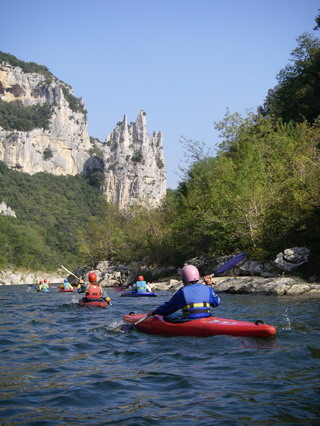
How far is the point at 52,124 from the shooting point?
134 meters

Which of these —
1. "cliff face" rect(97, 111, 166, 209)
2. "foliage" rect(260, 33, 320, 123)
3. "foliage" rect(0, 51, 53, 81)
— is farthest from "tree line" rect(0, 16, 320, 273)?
"foliage" rect(0, 51, 53, 81)

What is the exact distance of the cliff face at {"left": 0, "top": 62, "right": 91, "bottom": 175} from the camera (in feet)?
422

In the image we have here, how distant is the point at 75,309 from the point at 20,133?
112415 millimetres

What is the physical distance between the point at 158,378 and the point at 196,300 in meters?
2.73

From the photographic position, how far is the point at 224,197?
27312mm

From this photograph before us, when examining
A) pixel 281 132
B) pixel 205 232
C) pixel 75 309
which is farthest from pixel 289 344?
pixel 281 132

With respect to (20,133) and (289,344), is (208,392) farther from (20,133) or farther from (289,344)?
(20,133)

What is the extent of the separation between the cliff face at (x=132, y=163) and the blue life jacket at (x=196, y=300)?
11757 centimetres

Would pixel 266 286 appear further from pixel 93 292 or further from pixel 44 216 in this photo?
pixel 44 216

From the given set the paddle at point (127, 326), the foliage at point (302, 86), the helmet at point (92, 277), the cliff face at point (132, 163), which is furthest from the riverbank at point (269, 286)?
the cliff face at point (132, 163)

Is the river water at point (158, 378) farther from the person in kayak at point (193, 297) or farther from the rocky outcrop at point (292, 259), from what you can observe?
the rocky outcrop at point (292, 259)

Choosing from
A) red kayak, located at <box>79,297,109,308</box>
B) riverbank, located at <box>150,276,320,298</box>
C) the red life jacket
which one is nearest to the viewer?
red kayak, located at <box>79,297,109,308</box>

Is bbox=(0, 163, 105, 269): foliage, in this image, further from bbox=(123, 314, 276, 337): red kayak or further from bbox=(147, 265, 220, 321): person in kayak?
bbox=(147, 265, 220, 321): person in kayak

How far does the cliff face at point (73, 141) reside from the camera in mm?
129000
